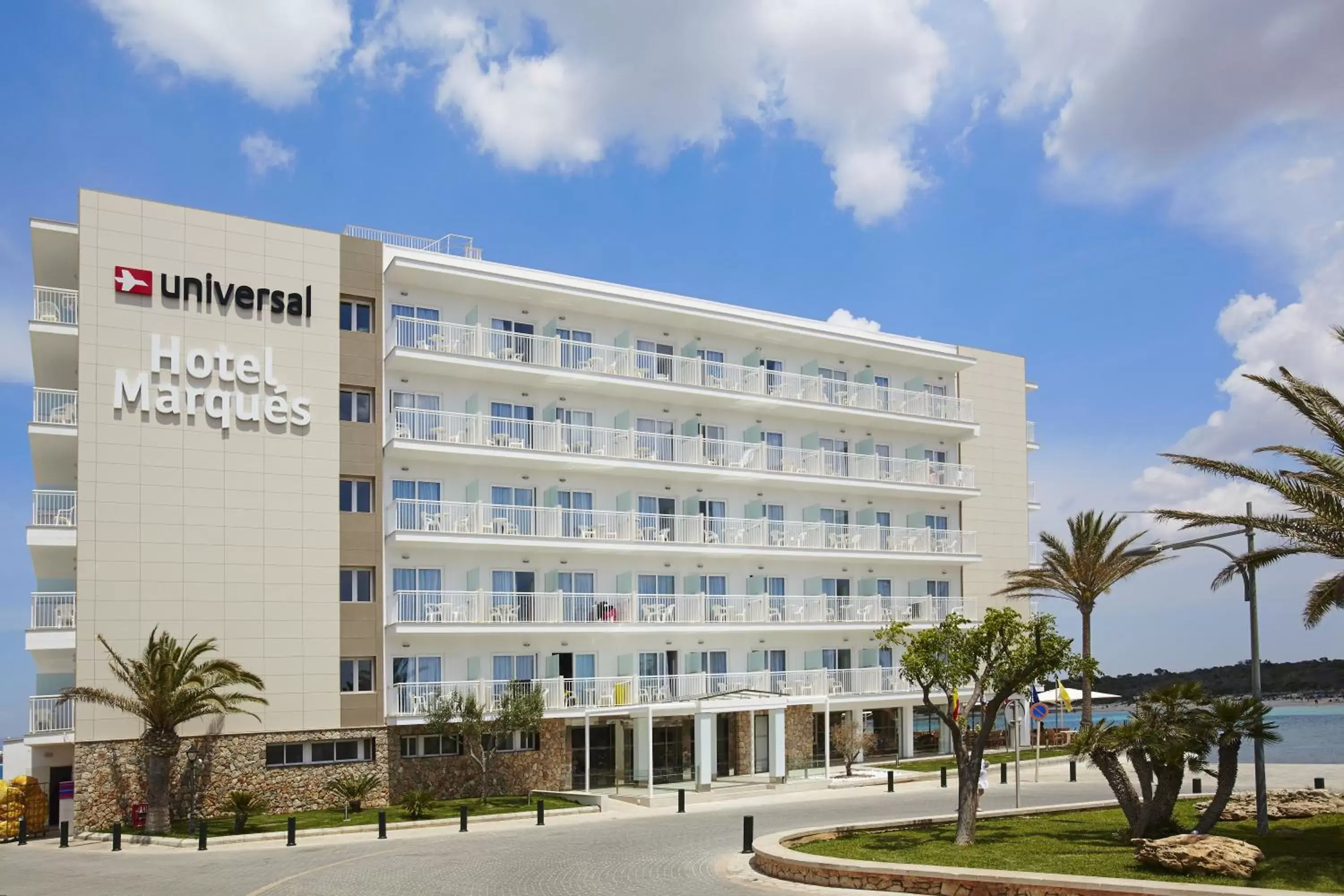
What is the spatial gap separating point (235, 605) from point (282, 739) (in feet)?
14.1

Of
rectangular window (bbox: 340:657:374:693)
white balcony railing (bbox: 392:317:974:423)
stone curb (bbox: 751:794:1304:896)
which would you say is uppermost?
white balcony railing (bbox: 392:317:974:423)

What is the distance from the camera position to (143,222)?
3616cm

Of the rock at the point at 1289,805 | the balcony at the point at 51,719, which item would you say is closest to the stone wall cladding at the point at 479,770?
the balcony at the point at 51,719

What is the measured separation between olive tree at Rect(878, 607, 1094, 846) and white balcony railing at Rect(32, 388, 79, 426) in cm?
2450

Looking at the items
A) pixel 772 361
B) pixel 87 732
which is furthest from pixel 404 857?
pixel 772 361

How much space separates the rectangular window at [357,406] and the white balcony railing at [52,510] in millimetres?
8455

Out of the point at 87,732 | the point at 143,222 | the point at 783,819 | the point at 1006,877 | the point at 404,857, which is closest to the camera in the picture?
the point at 1006,877

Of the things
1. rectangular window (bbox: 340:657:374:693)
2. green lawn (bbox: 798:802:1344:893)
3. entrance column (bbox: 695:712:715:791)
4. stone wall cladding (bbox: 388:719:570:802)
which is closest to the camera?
green lawn (bbox: 798:802:1344:893)

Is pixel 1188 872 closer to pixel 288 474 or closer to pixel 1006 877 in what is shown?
pixel 1006 877

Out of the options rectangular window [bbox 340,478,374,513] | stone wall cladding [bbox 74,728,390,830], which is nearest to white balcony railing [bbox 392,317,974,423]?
rectangular window [bbox 340,478,374,513]

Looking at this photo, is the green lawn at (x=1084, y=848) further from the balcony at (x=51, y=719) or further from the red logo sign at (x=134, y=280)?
the red logo sign at (x=134, y=280)

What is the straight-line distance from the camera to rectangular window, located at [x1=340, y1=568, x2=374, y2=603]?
127ft

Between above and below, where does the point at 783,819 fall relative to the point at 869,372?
below

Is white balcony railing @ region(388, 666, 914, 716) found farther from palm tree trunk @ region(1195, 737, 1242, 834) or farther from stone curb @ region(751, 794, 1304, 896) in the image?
stone curb @ region(751, 794, 1304, 896)
